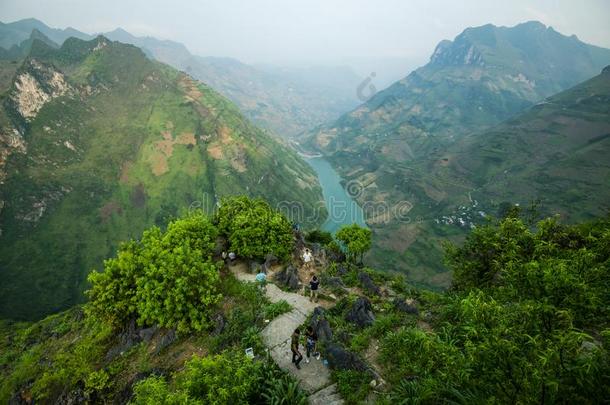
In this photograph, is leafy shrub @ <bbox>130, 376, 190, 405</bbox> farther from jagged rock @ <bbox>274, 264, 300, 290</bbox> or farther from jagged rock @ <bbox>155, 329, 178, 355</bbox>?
jagged rock @ <bbox>274, 264, 300, 290</bbox>

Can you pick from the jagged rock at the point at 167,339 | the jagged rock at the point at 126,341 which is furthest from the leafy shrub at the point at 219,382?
the jagged rock at the point at 126,341

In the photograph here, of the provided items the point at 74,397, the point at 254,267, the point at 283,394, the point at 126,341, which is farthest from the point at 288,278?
the point at 74,397

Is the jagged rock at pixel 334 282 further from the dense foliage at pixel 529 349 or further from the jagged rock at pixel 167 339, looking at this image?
the dense foliage at pixel 529 349

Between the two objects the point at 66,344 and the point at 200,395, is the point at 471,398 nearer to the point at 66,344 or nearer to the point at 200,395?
the point at 200,395

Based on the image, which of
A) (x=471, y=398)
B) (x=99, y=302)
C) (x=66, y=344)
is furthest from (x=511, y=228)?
(x=66, y=344)

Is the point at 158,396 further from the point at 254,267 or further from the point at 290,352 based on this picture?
→ the point at 254,267

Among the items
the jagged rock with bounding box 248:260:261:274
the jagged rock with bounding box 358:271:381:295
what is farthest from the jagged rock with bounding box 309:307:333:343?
the jagged rock with bounding box 248:260:261:274
